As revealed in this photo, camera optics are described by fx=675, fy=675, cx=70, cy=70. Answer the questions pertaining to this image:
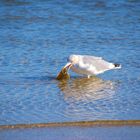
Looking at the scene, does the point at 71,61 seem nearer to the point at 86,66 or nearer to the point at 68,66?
the point at 68,66

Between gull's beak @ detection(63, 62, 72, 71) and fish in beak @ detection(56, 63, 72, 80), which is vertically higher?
gull's beak @ detection(63, 62, 72, 71)

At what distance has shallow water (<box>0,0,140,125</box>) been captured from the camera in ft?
23.0

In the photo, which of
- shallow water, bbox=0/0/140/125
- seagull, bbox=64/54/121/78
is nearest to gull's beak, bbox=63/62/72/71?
seagull, bbox=64/54/121/78

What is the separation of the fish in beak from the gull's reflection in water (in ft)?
0.28

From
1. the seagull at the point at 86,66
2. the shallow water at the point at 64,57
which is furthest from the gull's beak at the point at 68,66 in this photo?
the shallow water at the point at 64,57

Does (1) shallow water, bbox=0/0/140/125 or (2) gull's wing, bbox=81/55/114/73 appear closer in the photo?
(1) shallow water, bbox=0/0/140/125

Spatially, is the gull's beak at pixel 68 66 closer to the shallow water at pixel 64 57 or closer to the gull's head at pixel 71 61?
the gull's head at pixel 71 61

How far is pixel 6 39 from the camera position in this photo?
35.5 feet

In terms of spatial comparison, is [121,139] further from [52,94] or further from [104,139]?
[52,94]

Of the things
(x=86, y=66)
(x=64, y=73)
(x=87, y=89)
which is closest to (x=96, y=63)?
(x=86, y=66)

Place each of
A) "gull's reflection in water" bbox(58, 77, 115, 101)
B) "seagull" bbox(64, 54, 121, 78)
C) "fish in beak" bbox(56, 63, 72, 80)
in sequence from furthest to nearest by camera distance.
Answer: "seagull" bbox(64, 54, 121, 78), "fish in beak" bbox(56, 63, 72, 80), "gull's reflection in water" bbox(58, 77, 115, 101)

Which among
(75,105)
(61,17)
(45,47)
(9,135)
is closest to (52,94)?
(75,105)

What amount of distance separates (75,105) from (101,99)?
14.9 inches

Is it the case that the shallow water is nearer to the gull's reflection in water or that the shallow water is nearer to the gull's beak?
the gull's reflection in water
